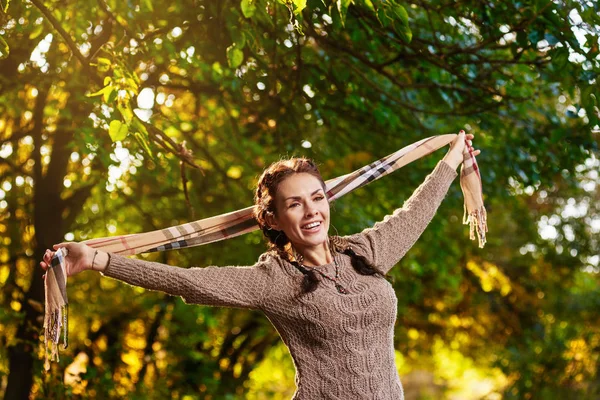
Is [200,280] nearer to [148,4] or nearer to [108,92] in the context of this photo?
[108,92]

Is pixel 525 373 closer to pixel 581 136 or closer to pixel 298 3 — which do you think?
pixel 581 136

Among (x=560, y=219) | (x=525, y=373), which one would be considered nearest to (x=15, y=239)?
(x=525, y=373)

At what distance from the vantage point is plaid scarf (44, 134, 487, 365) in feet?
9.83

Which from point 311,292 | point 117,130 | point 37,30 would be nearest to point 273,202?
point 311,292

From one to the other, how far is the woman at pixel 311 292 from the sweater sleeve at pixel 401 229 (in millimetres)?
84

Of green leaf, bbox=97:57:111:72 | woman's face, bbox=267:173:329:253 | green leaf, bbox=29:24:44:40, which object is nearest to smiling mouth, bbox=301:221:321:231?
woman's face, bbox=267:173:329:253

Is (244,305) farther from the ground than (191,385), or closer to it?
closer to it

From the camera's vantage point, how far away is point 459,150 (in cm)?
376

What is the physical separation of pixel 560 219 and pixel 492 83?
20.3ft

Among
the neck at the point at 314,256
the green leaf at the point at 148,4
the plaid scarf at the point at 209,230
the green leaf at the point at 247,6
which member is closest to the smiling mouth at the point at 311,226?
the neck at the point at 314,256

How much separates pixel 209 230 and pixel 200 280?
472 mm

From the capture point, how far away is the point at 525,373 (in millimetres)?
11102

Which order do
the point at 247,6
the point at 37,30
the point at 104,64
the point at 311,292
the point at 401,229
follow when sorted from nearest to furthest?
the point at 311,292 < the point at 401,229 < the point at 247,6 < the point at 104,64 < the point at 37,30

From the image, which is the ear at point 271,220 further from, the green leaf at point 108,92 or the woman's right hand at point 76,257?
the green leaf at point 108,92
